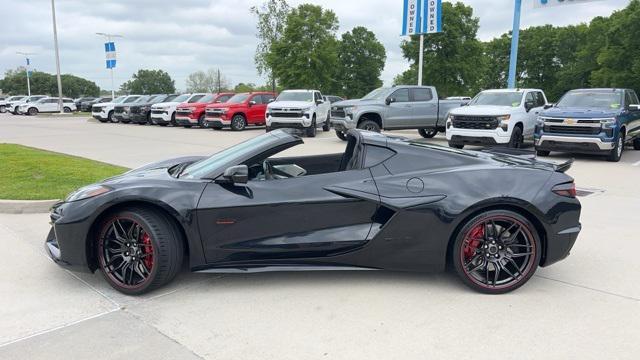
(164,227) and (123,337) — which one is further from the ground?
(164,227)

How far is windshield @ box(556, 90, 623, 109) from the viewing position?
40.8 ft

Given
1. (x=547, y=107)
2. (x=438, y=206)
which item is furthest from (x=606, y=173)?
(x=438, y=206)

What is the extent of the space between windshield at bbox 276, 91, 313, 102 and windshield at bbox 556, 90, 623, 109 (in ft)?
32.1

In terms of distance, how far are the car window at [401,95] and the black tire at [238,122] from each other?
341 inches

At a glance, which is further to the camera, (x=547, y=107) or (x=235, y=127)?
(x=235, y=127)

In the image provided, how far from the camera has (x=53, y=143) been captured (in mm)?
16047

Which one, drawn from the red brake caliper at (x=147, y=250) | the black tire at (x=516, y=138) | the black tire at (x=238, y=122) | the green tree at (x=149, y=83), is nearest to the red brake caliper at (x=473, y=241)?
the red brake caliper at (x=147, y=250)

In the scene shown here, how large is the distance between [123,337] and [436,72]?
43.9 metres

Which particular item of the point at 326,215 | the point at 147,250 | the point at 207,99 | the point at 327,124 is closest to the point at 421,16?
the point at 327,124

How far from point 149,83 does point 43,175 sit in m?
116

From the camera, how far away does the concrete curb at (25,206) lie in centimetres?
648

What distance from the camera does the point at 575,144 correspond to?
468 inches

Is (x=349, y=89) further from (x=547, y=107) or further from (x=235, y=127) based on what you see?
(x=547, y=107)

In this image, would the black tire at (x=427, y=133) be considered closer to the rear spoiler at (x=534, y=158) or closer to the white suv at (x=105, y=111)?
the rear spoiler at (x=534, y=158)
